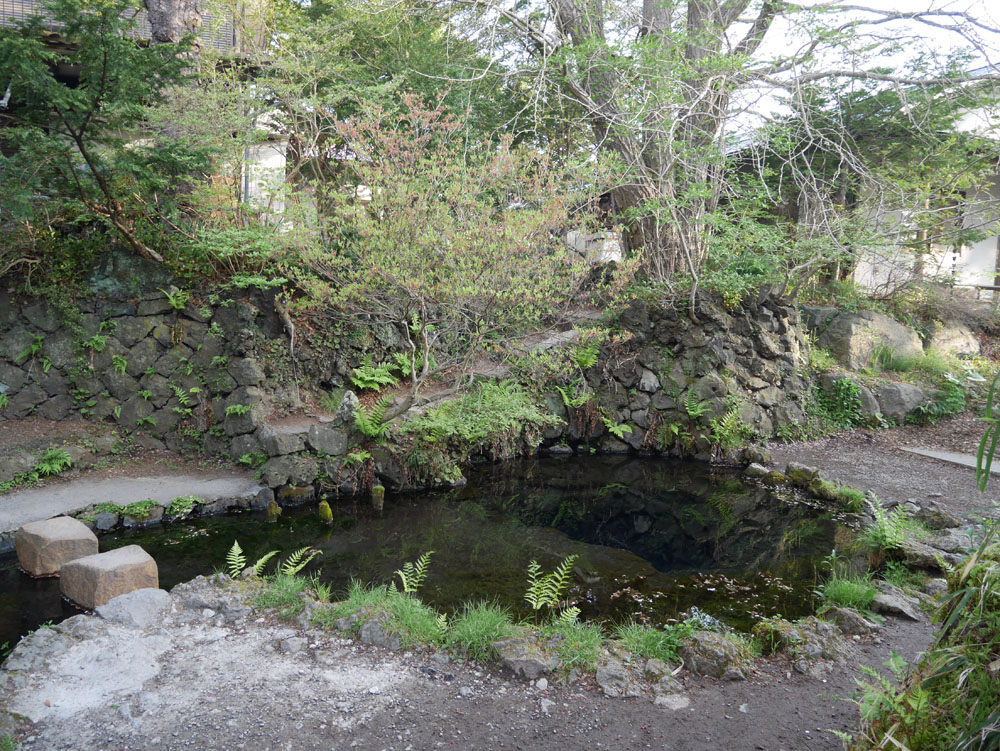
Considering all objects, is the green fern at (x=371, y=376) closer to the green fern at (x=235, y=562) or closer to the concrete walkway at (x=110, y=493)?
the concrete walkway at (x=110, y=493)

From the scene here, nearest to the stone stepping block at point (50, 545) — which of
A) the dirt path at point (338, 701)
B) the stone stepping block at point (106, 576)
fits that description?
the stone stepping block at point (106, 576)

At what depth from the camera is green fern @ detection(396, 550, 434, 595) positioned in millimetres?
5723

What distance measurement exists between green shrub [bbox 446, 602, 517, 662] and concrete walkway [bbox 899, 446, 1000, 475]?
903cm

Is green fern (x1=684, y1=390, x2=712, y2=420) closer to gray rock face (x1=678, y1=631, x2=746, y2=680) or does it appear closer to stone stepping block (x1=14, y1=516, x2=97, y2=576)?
gray rock face (x1=678, y1=631, x2=746, y2=680)

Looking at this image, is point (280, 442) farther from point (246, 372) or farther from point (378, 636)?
point (378, 636)

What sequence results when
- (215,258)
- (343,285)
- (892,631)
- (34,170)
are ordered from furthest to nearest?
(215,258) → (343,285) → (34,170) → (892,631)

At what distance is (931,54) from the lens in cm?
971

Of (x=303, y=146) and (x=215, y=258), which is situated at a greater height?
(x=303, y=146)

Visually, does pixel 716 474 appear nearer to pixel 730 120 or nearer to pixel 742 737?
pixel 730 120

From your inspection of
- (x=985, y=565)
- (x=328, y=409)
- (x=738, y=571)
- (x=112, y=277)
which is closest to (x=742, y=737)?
(x=985, y=565)

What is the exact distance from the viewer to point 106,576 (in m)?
5.25

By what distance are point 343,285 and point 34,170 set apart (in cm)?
382

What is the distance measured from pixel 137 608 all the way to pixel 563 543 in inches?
176

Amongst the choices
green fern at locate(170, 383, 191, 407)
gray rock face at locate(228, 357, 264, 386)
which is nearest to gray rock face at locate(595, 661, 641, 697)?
gray rock face at locate(228, 357, 264, 386)
